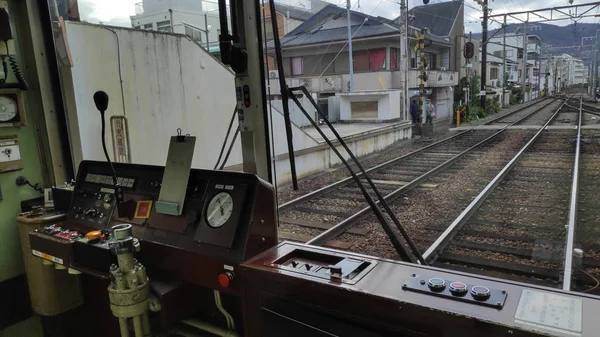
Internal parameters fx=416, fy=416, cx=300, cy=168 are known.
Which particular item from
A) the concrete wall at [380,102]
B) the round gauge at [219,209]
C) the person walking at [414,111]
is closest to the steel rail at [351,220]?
the round gauge at [219,209]

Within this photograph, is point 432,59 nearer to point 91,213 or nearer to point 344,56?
point 344,56

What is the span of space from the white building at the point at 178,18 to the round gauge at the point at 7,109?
1369 millimetres

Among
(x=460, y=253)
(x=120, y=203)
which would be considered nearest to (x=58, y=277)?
(x=120, y=203)

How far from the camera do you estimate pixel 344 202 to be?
5625 millimetres

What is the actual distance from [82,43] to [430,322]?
3.64 meters

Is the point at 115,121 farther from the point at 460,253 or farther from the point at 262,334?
the point at 460,253

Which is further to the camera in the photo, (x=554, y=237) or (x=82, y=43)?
(x=554, y=237)

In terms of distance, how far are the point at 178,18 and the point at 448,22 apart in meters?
22.3

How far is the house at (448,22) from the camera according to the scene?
77.2 feet

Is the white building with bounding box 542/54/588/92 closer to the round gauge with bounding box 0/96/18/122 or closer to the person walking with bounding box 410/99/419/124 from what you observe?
the person walking with bounding box 410/99/419/124

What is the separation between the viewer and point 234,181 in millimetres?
1540

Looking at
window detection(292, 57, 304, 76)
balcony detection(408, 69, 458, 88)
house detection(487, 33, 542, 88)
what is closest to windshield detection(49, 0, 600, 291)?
balcony detection(408, 69, 458, 88)

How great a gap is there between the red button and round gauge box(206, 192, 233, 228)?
173 mm

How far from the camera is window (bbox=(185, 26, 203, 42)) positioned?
4821 mm
